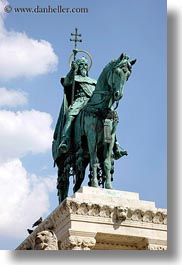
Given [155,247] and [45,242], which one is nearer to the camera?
[45,242]

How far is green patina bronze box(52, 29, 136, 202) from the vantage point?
24.3 metres

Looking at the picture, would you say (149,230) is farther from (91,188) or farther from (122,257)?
(122,257)

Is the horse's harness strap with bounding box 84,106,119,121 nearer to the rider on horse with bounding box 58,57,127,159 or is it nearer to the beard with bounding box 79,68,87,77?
the rider on horse with bounding box 58,57,127,159

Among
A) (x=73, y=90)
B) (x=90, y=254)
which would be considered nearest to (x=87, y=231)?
(x=90, y=254)

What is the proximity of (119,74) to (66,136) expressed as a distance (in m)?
2.52

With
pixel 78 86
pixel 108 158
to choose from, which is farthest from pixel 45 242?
pixel 78 86

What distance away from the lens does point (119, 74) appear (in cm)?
2395

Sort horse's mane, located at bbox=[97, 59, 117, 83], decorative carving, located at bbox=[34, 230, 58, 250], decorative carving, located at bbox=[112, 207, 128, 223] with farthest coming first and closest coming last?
horse's mane, located at bbox=[97, 59, 117, 83] < decorative carving, located at bbox=[112, 207, 128, 223] < decorative carving, located at bbox=[34, 230, 58, 250]

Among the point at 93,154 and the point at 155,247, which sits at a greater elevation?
the point at 93,154

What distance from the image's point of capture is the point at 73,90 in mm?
26484

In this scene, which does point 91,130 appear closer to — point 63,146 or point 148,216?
point 63,146

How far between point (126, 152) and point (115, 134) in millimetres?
669

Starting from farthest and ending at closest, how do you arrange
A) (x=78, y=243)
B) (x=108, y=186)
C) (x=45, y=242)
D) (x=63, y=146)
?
(x=63, y=146) → (x=108, y=186) → (x=78, y=243) → (x=45, y=242)

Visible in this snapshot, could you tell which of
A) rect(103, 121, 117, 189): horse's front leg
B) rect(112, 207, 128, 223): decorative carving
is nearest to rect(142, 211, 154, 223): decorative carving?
rect(112, 207, 128, 223): decorative carving
